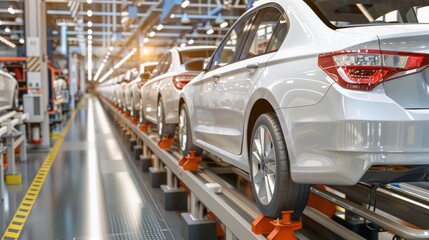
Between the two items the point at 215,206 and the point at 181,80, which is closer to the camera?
the point at 215,206

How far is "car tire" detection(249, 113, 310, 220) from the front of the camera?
2539 mm

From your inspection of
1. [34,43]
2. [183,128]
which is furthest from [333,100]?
[34,43]

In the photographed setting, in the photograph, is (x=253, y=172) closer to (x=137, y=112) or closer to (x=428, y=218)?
(x=428, y=218)

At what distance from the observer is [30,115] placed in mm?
9594

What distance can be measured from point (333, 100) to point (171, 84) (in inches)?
154

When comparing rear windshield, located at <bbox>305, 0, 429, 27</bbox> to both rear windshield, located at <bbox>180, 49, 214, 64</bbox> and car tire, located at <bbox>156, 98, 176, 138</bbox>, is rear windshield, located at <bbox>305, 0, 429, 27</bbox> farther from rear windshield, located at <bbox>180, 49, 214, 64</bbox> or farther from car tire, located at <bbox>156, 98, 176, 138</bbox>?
car tire, located at <bbox>156, 98, 176, 138</bbox>

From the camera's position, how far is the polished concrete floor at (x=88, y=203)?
4.50m

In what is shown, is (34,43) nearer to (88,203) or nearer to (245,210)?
(88,203)

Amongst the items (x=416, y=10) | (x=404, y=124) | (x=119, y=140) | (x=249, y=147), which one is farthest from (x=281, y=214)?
(x=119, y=140)

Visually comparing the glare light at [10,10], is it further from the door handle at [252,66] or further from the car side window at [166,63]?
the door handle at [252,66]

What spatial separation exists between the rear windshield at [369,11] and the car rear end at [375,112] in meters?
0.48

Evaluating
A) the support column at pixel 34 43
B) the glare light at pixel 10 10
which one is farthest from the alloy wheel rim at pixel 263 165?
the glare light at pixel 10 10

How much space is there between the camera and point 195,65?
531cm

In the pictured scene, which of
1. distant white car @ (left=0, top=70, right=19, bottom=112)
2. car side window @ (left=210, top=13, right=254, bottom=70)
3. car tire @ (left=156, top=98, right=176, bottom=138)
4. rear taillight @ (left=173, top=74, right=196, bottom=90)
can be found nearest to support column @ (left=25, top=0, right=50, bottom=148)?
distant white car @ (left=0, top=70, right=19, bottom=112)
